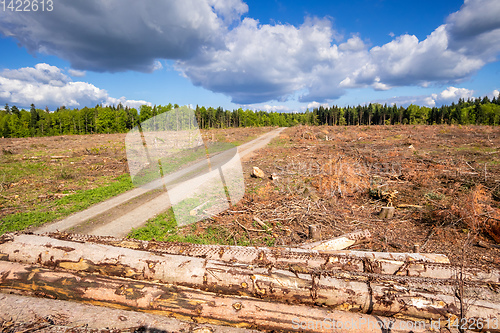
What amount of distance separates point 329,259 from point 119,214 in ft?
27.4

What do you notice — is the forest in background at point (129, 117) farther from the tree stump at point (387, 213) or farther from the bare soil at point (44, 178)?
the tree stump at point (387, 213)

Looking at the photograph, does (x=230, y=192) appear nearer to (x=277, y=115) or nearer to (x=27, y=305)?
(x=27, y=305)

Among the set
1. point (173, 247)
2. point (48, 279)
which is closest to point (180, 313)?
point (173, 247)

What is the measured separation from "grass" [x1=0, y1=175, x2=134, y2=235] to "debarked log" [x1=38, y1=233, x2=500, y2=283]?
16.5 ft

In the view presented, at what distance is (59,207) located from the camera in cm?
978

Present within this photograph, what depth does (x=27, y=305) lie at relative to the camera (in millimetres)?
3814

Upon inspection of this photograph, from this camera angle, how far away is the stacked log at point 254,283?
3395 millimetres

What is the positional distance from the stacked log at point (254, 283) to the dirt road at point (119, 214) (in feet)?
8.63

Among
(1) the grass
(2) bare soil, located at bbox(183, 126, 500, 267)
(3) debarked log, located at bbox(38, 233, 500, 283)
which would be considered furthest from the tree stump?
(1) the grass

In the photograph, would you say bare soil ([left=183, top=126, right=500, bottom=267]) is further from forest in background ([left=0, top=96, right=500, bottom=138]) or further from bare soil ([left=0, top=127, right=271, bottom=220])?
forest in background ([left=0, top=96, right=500, bottom=138])

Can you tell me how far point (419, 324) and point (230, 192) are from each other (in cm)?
917

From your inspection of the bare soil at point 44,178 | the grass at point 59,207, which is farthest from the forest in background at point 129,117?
the grass at point 59,207

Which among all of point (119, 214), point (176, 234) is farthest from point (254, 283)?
point (119, 214)

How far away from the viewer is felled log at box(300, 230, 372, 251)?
574 cm
